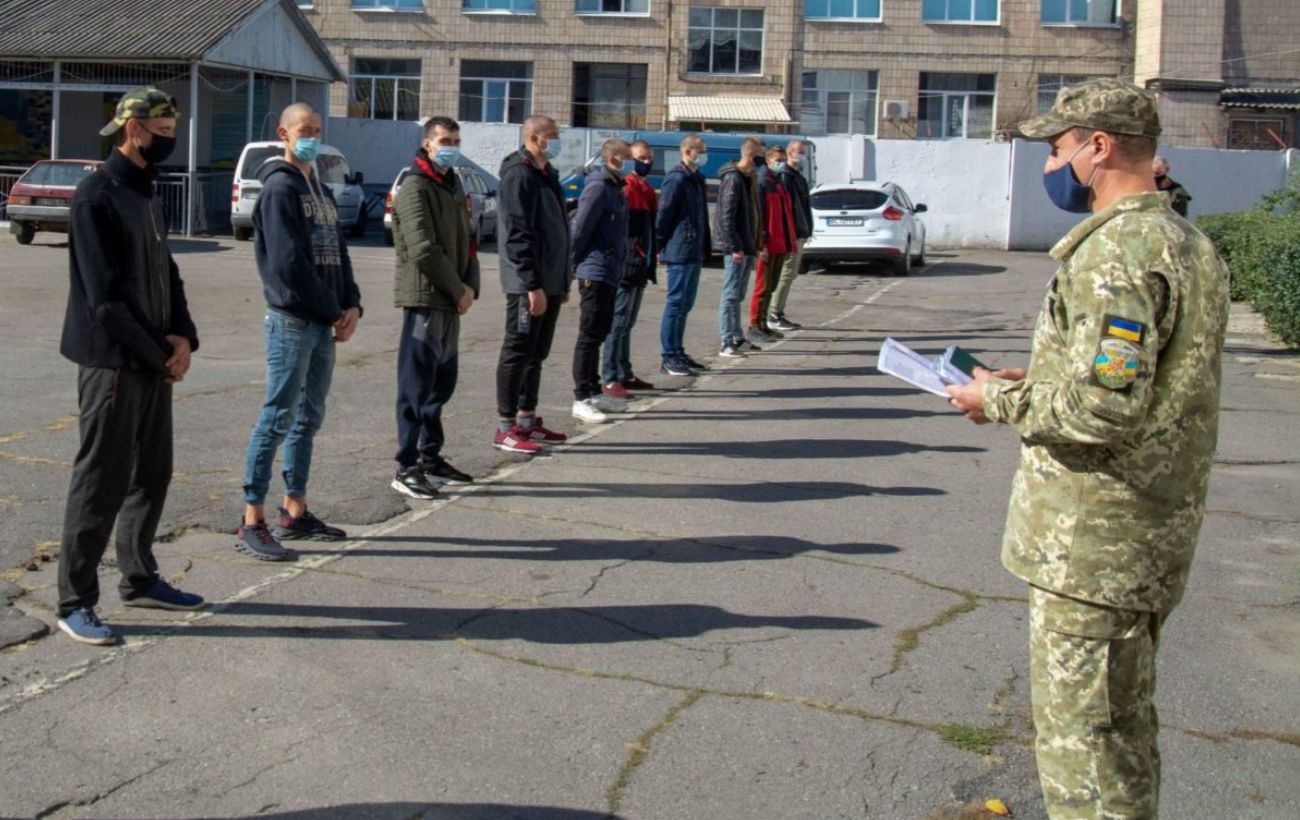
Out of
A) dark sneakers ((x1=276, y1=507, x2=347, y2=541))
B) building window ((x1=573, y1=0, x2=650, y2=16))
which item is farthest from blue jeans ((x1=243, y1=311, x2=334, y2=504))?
building window ((x1=573, y1=0, x2=650, y2=16))

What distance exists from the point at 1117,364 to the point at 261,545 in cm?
455

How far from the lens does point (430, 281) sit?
8188 mm

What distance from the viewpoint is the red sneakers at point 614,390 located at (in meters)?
11.7

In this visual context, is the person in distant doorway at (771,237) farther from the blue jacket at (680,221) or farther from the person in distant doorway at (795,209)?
the blue jacket at (680,221)

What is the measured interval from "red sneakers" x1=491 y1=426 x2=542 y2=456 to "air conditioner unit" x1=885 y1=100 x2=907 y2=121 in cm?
3771

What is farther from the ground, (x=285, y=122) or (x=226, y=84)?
(x=226, y=84)

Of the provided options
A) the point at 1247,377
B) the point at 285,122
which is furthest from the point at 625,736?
the point at 1247,377

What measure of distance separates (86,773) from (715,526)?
393 centimetres

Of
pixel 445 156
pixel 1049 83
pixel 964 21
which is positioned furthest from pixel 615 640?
pixel 1049 83

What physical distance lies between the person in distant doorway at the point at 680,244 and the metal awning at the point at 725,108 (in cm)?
3055

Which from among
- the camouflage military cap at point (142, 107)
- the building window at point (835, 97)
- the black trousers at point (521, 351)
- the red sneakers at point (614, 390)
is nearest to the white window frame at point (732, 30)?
the building window at point (835, 97)

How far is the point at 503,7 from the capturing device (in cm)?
4500

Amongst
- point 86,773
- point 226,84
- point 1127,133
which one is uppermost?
point 226,84

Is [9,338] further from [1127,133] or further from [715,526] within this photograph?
[1127,133]
